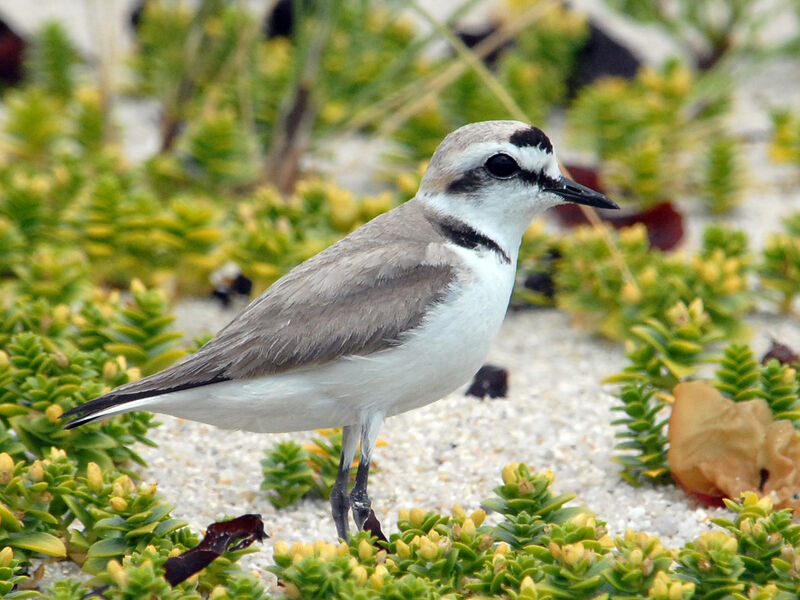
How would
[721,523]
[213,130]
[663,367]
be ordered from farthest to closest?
1. [213,130]
2. [663,367]
3. [721,523]

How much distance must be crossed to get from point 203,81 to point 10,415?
11.2 feet

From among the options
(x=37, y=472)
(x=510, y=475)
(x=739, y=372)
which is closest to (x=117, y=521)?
(x=37, y=472)

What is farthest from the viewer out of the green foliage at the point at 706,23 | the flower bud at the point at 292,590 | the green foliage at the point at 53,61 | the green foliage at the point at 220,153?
the green foliage at the point at 706,23

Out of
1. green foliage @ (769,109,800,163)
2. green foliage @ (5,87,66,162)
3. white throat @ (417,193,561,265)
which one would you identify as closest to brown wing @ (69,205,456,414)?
white throat @ (417,193,561,265)

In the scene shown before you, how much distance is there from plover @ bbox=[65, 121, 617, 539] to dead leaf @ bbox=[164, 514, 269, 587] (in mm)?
361

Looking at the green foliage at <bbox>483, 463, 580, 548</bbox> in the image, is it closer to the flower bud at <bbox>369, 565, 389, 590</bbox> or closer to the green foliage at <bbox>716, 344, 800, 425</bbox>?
the flower bud at <bbox>369, 565, 389, 590</bbox>

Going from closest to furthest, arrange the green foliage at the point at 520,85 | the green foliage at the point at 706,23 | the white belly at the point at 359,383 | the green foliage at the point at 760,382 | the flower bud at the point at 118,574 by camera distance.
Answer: the flower bud at the point at 118,574, the white belly at the point at 359,383, the green foliage at the point at 760,382, the green foliage at the point at 520,85, the green foliage at the point at 706,23

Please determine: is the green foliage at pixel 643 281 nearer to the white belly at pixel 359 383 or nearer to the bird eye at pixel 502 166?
the bird eye at pixel 502 166

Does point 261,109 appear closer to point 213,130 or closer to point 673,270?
point 213,130

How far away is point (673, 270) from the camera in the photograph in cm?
425

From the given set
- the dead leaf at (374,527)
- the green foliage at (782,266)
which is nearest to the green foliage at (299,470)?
the dead leaf at (374,527)

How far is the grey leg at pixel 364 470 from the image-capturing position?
9.89 ft

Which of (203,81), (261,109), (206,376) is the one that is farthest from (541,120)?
(206,376)

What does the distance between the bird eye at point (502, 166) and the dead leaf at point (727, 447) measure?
0.81 meters
